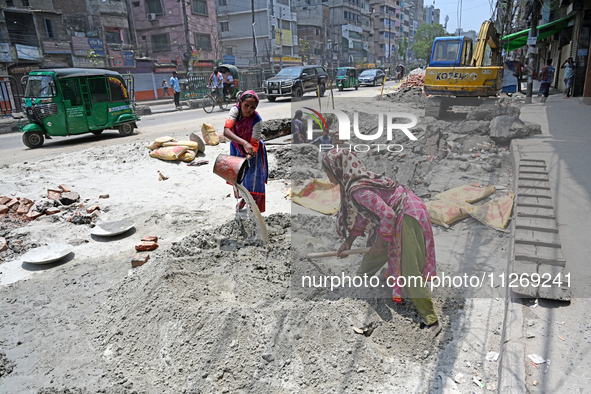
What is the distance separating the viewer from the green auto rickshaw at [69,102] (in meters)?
10.1

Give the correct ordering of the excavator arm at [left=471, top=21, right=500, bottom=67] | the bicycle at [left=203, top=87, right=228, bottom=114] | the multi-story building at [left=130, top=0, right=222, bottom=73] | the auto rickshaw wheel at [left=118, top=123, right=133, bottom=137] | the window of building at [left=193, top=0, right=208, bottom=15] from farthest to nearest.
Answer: the window of building at [left=193, top=0, right=208, bottom=15]
the multi-story building at [left=130, top=0, right=222, bottom=73]
the bicycle at [left=203, top=87, right=228, bottom=114]
the excavator arm at [left=471, top=21, right=500, bottom=67]
the auto rickshaw wheel at [left=118, top=123, right=133, bottom=137]

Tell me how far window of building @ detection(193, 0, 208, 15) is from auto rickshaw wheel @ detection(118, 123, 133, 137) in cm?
2831

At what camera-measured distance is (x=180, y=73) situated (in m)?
32.1

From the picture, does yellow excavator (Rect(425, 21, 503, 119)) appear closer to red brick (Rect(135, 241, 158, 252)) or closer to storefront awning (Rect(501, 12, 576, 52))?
storefront awning (Rect(501, 12, 576, 52))

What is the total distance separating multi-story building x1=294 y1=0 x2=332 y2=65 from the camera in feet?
185

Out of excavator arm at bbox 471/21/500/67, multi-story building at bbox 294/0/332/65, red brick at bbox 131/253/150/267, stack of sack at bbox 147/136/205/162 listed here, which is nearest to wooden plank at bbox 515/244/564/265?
red brick at bbox 131/253/150/267

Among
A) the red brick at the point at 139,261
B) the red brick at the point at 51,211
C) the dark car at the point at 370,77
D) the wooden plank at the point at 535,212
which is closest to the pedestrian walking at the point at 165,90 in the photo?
the dark car at the point at 370,77

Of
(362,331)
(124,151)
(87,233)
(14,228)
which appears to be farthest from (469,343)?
(124,151)

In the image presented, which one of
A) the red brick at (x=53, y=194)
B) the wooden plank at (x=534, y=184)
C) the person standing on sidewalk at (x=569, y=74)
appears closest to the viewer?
the wooden plank at (x=534, y=184)

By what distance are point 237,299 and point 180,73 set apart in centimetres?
3192

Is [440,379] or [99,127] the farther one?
[99,127]

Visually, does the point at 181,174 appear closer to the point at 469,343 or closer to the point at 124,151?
the point at 124,151

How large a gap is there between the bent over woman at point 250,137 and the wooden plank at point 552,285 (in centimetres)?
285

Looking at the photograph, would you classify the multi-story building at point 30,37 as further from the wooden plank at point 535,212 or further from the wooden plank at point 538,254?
the wooden plank at point 538,254
